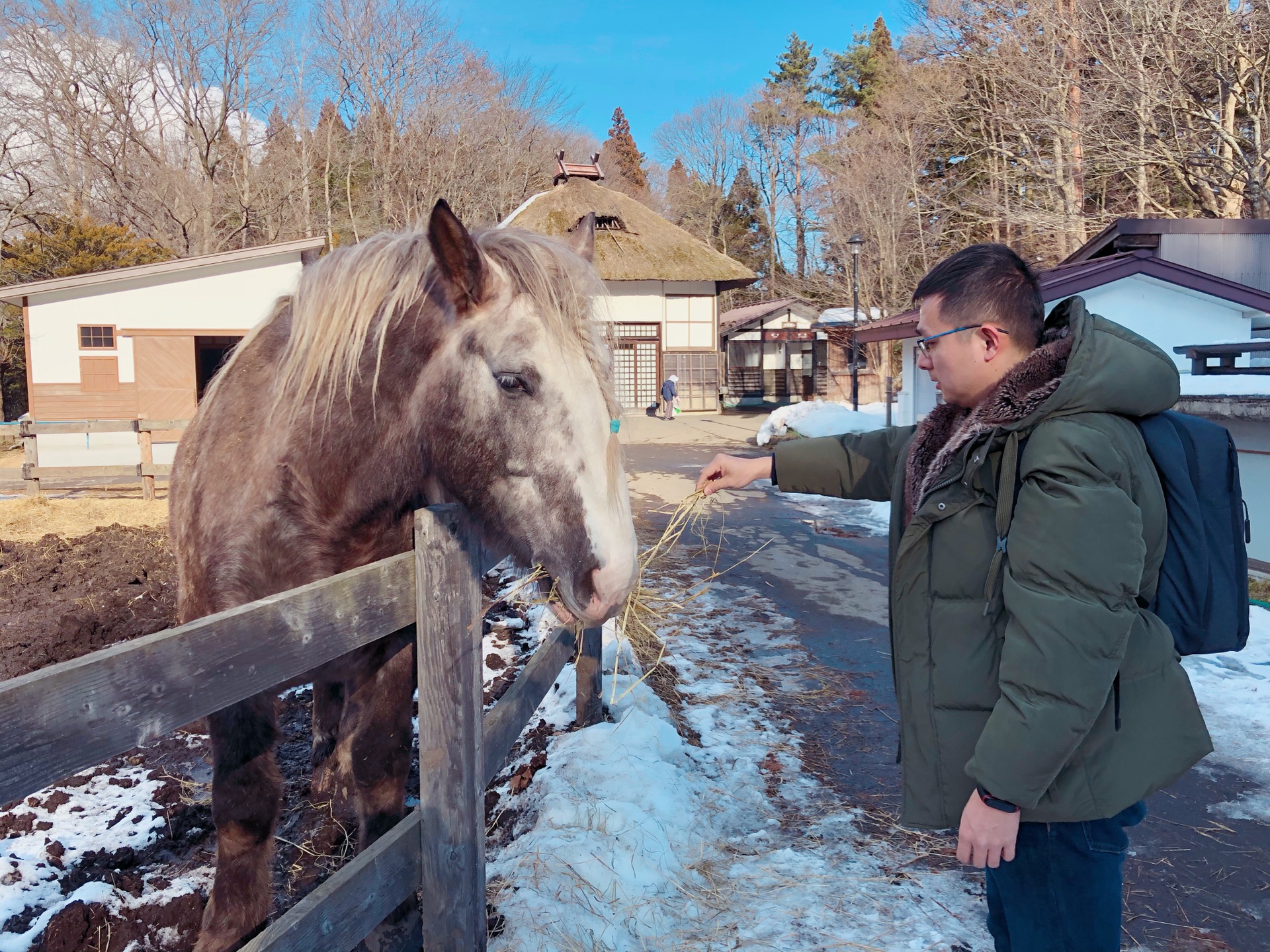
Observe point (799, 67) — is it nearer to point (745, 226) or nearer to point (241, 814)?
point (745, 226)

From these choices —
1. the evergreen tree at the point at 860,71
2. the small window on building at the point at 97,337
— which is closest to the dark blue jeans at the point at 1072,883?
the small window on building at the point at 97,337

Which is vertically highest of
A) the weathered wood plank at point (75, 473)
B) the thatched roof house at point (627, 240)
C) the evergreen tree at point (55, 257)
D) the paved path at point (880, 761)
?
the thatched roof house at point (627, 240)

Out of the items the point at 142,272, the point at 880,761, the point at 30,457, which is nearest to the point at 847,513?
the point at 880,761

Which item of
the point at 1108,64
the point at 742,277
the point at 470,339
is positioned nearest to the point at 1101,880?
the point at 470,339

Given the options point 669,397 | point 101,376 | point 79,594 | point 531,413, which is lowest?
point 79,594

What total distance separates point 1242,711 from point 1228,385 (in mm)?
4808

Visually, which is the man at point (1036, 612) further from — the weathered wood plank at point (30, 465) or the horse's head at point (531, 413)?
the weathered wood plank at point (30, 465)

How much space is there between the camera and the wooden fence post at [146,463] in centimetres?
1103

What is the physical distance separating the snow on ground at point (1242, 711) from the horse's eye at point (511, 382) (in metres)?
3.23

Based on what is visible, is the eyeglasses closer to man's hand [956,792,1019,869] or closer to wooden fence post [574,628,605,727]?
man's hand [956,792,1019,869]

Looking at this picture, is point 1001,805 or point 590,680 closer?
point 1001,805

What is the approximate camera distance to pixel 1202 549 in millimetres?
1558

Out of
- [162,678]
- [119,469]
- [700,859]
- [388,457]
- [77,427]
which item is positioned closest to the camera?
[162,678]

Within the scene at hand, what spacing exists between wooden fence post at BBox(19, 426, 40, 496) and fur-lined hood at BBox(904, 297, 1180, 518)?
1325cm
